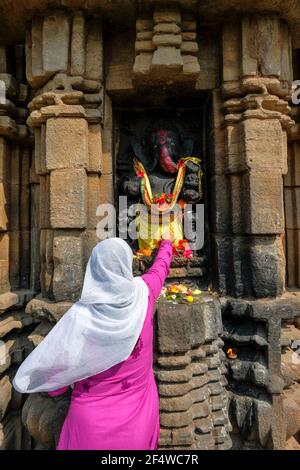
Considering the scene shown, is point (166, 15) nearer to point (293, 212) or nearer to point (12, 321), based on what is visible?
point (293, 212)

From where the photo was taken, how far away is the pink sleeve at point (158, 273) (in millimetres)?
2131

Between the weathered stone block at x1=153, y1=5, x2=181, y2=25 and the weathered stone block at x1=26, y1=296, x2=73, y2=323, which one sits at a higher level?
the weathered stone block at x1=153, y1=5, x2=181, y2=25

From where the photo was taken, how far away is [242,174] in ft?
10.1

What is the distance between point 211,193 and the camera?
3.45 m

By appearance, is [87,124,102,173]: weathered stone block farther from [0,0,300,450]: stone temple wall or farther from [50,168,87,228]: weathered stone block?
[50,168,87,228]: weathered stone block

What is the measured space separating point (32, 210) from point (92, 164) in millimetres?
1251

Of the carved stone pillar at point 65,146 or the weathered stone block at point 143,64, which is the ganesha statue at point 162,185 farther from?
the weathered stone block at point 143,64

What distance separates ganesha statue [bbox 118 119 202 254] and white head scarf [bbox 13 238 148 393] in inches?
64.3

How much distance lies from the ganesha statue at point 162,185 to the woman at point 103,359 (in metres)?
1.62

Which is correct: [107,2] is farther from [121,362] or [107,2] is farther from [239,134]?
[121,362]

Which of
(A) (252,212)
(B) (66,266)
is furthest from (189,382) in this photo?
(A) (252,212)

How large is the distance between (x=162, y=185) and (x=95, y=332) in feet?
7.82

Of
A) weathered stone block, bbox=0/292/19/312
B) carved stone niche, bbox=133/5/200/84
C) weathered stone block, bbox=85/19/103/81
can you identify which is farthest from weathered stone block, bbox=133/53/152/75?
weathered stone block, bbox=0/292/19/312

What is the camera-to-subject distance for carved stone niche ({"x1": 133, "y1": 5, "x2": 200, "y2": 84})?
2883 millimetres
